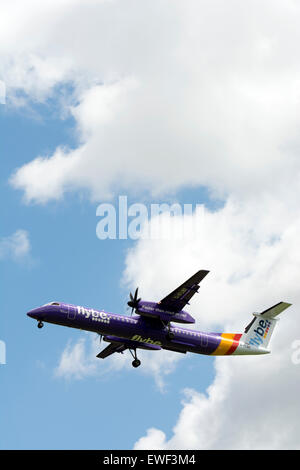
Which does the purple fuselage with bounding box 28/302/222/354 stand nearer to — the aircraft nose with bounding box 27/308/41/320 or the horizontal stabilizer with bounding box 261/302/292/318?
the aircraft nose with bounding box 27/308/41/320

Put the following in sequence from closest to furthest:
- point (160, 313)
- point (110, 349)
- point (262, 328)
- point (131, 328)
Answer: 1. point (131, 328)
2. point (160, 313)
3. point (262, 328)
4. point (110, 349)

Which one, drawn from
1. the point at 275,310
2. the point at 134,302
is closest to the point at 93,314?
the point at 134,302

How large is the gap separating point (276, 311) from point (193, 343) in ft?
26.1

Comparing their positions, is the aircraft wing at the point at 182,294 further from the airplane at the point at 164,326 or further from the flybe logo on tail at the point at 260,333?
the flybe logo on tail at the point at 260,333

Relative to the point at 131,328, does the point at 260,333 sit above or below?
above

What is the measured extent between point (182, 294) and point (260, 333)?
9507 millimetres

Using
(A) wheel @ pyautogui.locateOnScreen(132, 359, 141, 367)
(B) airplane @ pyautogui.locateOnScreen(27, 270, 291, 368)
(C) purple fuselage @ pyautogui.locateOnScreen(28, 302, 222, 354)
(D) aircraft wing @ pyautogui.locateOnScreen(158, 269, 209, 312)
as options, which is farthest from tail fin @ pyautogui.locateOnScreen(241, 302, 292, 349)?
(A) wheel @ pyautogui.locateOnScreen(132, 359, 141, 367)

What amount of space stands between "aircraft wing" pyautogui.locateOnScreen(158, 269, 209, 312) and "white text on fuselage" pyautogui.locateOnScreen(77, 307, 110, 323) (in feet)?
14.3

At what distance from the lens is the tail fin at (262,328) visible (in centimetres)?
5372

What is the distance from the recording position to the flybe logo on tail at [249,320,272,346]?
176 ft

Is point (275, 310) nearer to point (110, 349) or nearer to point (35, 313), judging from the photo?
point (110, 349)

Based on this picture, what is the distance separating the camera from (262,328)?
54.2 meters

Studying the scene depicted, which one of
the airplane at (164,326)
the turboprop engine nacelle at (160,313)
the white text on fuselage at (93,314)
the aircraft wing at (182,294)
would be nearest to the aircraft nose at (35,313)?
the airplane at (164,326)

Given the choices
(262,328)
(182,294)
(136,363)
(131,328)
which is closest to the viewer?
(182,294)
